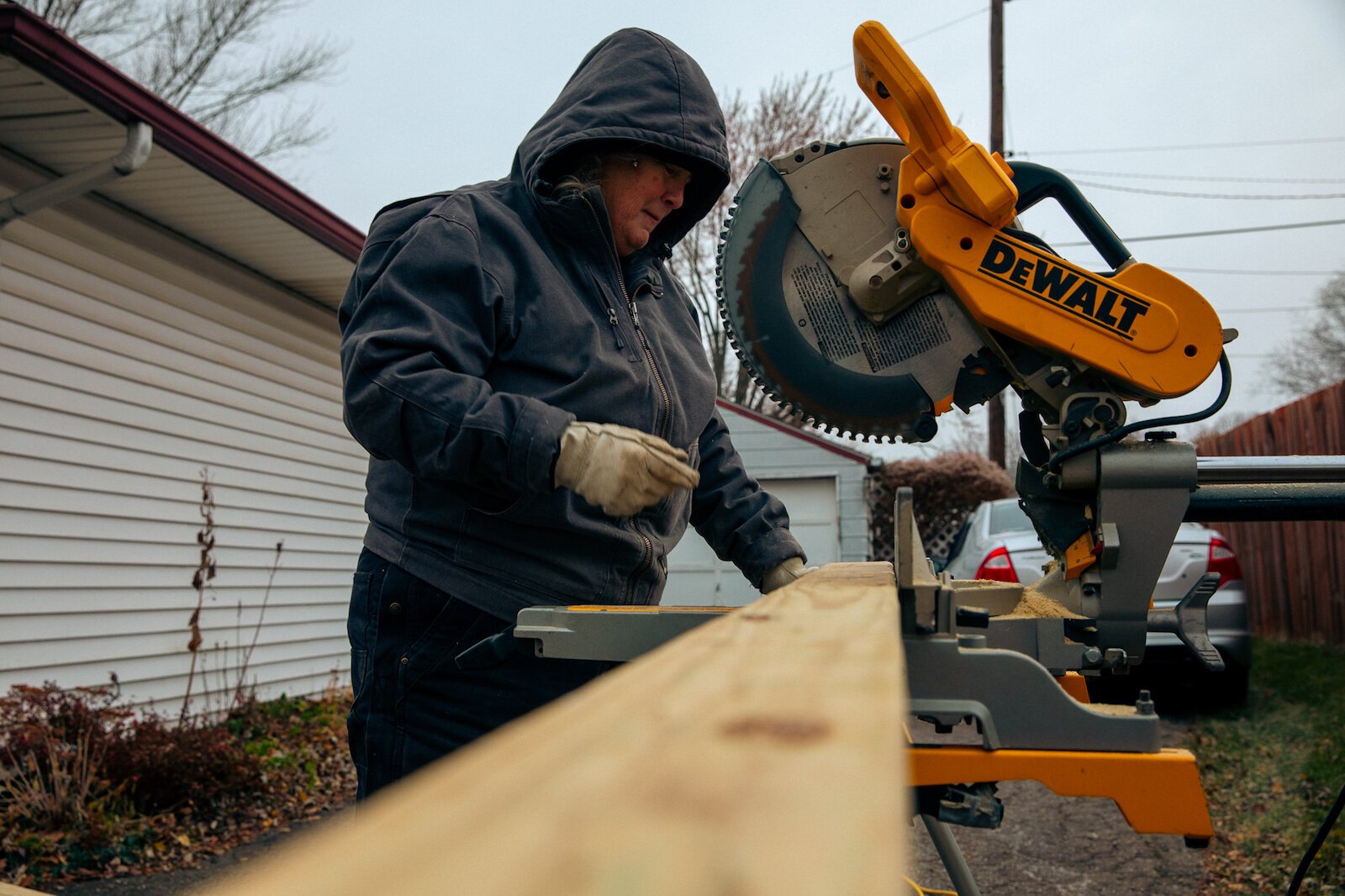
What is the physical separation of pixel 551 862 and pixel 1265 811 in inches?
197

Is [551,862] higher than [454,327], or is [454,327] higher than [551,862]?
[454,327]

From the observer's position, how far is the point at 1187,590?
5.78m

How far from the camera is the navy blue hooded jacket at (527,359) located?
1.78 m

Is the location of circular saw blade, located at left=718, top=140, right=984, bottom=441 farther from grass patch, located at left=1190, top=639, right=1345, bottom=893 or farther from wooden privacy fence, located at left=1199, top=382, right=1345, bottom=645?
wooden privacy fence, located at left=1199, top=382, right=1345, bottom=645

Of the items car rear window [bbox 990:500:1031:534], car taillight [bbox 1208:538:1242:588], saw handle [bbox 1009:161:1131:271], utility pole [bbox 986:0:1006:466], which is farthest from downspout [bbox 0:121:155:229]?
utility pole [bbox 986:0:1006:466]

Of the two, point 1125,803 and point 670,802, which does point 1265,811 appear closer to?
point 1125,803

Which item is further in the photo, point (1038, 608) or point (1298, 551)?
point (1298, 551)

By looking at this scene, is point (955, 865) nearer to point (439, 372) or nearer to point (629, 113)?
point (439, 372)

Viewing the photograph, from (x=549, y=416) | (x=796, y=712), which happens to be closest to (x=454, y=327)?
(x=549, y=416)

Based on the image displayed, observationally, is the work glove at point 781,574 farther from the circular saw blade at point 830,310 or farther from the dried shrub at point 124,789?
the dried shrub at point 124,789

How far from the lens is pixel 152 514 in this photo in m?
5.65

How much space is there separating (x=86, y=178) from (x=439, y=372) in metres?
3.71

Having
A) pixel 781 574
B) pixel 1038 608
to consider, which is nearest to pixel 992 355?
pixel 1038 608

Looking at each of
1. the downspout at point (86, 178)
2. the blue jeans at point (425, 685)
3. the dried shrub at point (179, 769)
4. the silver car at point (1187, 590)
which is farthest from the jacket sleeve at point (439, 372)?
the silver car at point (1187, 590)
